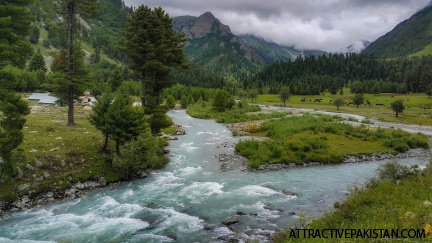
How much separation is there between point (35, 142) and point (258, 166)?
25882 mm

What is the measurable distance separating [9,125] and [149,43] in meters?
22.2

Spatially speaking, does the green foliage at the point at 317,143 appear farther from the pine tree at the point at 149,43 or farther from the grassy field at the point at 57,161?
the grassy field at the point at 57,161

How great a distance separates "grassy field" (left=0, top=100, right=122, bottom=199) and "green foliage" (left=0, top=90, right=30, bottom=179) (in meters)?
2.03

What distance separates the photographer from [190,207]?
24.5 metres

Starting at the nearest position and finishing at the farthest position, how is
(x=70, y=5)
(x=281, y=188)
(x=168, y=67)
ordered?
(x=281, y=188), (x=70, y=5), (x=168, y=67)

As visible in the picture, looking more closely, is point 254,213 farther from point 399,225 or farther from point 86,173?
point 86,173

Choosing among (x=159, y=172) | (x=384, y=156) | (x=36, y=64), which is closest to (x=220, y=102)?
(x=384, y=156)

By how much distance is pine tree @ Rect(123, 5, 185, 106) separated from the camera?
41.6m

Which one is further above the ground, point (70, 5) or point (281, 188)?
point (70, 5)

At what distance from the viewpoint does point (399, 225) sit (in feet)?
43.7

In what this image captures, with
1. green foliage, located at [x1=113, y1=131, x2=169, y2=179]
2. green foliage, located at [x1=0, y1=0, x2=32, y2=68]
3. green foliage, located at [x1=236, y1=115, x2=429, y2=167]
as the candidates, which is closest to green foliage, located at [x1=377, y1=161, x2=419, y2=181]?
green foliage, located at [x1=236, y1=115, x2=429, y2=167]

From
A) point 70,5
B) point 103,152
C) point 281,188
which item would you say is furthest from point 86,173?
point 70,5

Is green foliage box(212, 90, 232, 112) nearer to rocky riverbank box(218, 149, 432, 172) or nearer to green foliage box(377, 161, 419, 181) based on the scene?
rocky riverbank box(218, 149, 432, 172)

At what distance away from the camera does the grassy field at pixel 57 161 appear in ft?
83.8
